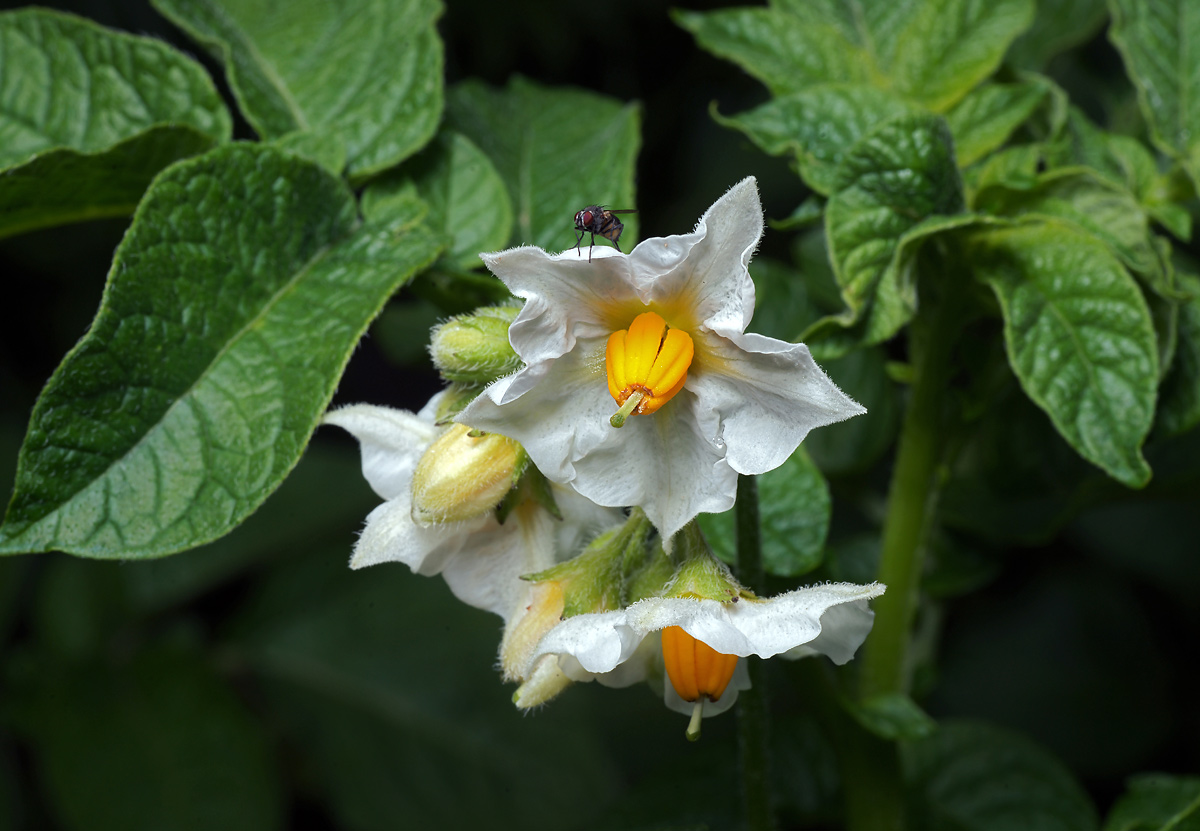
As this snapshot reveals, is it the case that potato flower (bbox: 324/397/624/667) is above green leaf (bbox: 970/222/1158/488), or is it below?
below

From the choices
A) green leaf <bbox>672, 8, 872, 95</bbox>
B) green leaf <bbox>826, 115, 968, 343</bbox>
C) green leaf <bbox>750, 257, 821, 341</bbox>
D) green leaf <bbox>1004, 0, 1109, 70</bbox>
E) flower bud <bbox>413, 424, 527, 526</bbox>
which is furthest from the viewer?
green leaf <bbox>1004, 0, 1109, 70</bbox>

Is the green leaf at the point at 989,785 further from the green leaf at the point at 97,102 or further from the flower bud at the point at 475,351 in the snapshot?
the green leaf at the point at 97,102

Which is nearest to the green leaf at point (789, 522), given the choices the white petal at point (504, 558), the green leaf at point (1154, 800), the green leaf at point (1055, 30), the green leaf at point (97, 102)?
the white petal at point (504, 558)

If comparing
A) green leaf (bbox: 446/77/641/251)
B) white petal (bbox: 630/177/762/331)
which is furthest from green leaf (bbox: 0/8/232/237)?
white petal (bbox: 630/177/762/331)

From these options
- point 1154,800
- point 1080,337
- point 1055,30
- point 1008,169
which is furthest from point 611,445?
point 1055,30

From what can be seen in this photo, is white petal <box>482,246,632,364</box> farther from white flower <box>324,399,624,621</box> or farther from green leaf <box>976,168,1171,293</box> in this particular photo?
green leaf <box>976,168,1171,293</box>

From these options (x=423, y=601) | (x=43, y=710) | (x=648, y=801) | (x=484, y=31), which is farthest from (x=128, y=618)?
(x=484, y=31)
